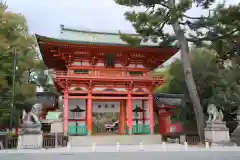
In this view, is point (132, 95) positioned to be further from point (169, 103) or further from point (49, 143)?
point (49, 143)

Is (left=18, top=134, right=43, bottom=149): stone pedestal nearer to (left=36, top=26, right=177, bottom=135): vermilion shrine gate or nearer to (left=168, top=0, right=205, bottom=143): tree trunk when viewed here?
(left=36, top=26, right=177, bottom=135): vermilion shrine gate

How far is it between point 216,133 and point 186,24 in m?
7.02

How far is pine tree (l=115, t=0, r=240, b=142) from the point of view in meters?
14.9

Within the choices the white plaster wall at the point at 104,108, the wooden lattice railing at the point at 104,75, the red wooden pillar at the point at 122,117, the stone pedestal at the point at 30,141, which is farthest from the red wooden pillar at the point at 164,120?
the stone pedestal at the point at 30,141

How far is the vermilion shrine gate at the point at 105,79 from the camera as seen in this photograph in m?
17.9

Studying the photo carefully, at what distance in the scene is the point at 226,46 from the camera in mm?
19062

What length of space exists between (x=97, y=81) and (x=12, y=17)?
8099mm

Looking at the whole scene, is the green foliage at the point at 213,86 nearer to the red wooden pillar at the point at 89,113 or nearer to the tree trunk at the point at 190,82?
the tree trunk at the point at 190,82

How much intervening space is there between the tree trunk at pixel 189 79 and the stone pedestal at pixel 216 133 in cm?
49

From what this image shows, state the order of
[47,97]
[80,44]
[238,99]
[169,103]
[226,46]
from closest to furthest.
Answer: [238,99], [80,44], [226,46], [169,103], [47,97]

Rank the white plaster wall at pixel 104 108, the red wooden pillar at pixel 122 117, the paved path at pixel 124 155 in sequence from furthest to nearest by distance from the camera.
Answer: the white plaster wall at pixel 104 108
the red wooden pillar at pixel 122 117
the paved path at pixel 124 155

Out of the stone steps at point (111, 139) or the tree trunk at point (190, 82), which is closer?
the tree trunk at point (190, 82)

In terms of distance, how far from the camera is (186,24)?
16328 mm

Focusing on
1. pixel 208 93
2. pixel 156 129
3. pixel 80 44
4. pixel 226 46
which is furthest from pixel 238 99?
pixel 80 44
